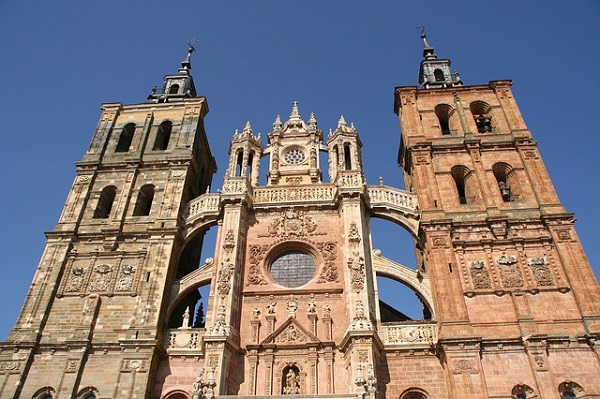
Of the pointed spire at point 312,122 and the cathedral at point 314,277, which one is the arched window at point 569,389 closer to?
the cathedral at point 314,277

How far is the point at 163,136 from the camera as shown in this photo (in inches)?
1030

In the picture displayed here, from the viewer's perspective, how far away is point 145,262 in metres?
19.7

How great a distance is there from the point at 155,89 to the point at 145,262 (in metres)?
14.9

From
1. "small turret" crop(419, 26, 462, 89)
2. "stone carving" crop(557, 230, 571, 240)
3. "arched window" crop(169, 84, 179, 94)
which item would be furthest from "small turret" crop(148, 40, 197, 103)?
"stone carving" crop(557, 230, 571, 240)

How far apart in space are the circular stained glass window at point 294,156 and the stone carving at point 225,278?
695cm

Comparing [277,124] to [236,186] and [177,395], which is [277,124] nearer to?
[236,186]

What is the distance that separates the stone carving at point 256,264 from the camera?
19.0 metres

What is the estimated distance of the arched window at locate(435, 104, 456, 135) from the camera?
82.1ft

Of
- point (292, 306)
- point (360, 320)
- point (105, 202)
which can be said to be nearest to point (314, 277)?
point (292, 306)

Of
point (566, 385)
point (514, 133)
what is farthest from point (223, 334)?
point (514, 133)

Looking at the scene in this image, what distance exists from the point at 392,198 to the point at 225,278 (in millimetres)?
7800

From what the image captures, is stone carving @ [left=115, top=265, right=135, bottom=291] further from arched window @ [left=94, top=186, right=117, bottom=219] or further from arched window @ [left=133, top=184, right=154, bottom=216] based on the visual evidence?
arched window @ [left=94, top=186, right=117, bottom=219]

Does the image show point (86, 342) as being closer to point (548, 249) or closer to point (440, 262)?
point (440, 262)

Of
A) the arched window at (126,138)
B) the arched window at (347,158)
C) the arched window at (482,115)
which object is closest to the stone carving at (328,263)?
the arched window at (347,158)
